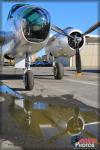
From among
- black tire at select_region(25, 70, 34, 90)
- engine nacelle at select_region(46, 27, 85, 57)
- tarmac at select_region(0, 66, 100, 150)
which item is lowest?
tarmac at select_region(0, 66, 100, 150)

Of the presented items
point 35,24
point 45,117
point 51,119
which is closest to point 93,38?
point 35,24

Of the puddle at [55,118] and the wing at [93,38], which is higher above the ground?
the wing at [93,38]

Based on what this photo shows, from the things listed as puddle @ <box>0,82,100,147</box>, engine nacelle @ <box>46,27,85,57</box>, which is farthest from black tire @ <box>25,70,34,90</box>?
engine nacelle @ <box>46,27,85,57</box>

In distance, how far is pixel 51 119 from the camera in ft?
26.7

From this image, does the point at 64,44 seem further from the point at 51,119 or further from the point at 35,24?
the point at 51,119

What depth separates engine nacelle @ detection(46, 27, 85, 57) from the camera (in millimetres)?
19027

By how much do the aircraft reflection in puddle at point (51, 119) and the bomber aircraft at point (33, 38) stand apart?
4190 millimetres

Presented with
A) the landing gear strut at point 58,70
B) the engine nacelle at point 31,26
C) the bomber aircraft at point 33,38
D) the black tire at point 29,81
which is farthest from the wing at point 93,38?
the black tire at point 29,81

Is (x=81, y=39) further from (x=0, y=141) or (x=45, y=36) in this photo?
(x=0, y=141)

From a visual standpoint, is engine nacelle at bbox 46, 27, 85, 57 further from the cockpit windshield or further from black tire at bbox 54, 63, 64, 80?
the cockpit windshield

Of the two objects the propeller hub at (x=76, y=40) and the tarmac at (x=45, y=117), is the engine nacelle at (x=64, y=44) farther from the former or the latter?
the tarmac at (x=45, y=117)

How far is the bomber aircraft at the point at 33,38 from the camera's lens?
14078 mm

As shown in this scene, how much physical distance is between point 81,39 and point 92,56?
67151 millimetres

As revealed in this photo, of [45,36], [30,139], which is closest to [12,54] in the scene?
[45,36]
